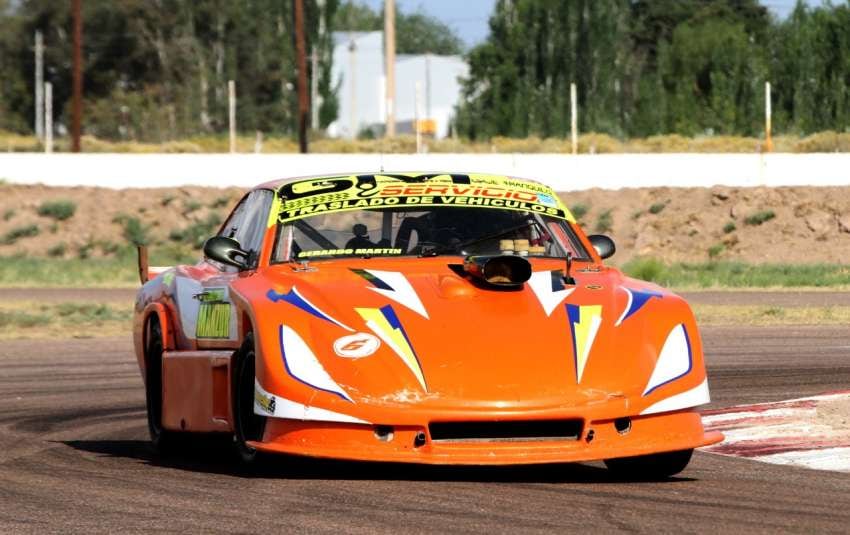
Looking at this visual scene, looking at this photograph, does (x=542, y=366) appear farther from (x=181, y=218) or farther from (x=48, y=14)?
(x=48, y=14)

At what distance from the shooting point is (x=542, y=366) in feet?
25.7

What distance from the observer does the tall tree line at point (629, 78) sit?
192 ft

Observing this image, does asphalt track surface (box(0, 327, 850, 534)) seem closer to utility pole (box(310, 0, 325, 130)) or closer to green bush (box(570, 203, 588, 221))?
green bush (box(570, 203, 588, 221))

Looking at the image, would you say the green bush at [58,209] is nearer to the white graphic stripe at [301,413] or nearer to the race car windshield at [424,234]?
the race car windshield at [424,234]

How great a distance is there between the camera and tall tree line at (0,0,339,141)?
8644 cm

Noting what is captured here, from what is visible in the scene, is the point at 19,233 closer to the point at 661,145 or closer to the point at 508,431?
the point at 661,145

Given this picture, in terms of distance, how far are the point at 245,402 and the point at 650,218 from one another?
112ft

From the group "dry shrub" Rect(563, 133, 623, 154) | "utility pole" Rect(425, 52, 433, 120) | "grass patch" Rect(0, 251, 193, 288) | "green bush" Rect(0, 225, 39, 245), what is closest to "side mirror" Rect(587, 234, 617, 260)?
"grass patch" Rect(0, 251, 193, 288)

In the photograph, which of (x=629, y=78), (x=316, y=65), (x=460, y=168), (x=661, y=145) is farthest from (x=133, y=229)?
(x=316, y=65)

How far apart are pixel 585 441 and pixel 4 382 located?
315 inches

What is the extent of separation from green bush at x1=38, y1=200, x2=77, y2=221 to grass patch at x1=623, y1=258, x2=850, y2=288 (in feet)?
45.5

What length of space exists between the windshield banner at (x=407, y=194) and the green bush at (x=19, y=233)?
35754 mm

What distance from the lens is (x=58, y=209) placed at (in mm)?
44312

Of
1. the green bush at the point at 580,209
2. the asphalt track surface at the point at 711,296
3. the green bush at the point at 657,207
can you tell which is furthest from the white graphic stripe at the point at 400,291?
the green bush at the point at 657,207
